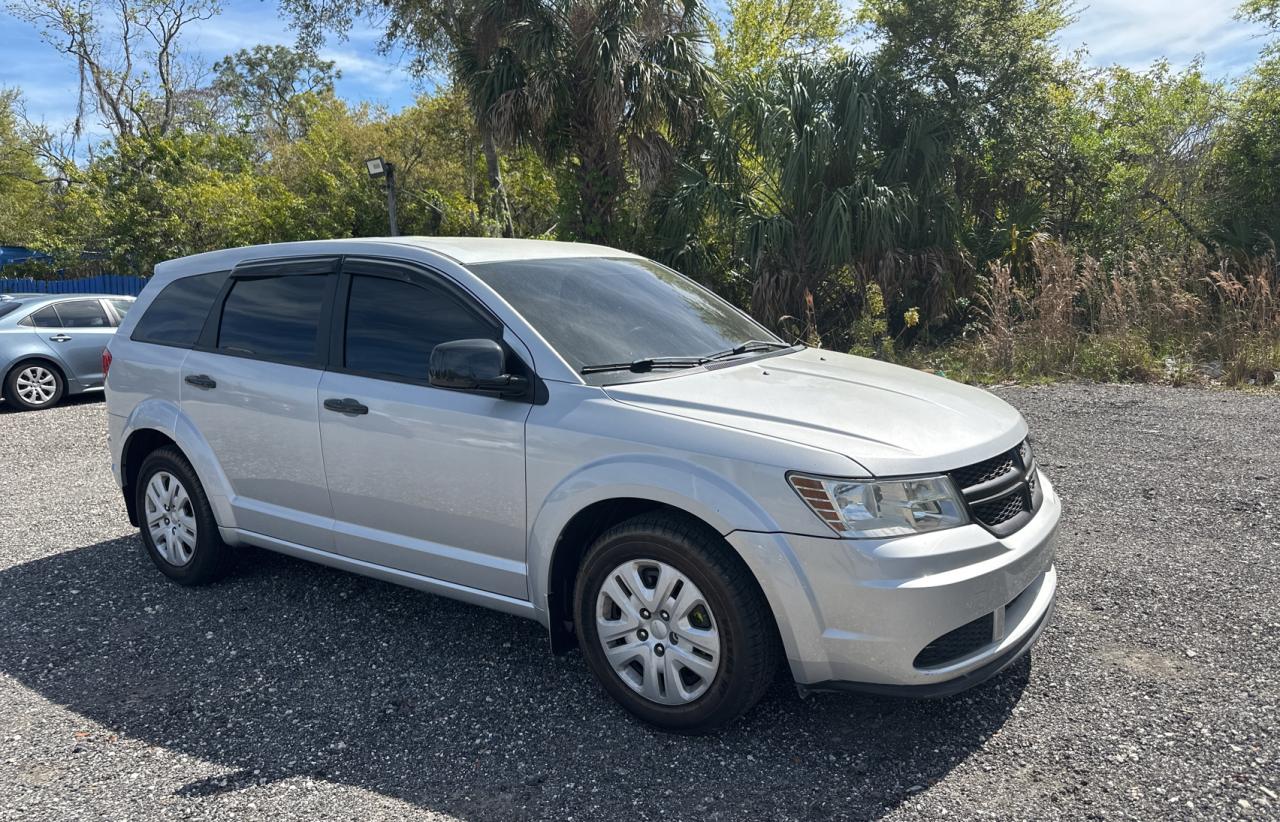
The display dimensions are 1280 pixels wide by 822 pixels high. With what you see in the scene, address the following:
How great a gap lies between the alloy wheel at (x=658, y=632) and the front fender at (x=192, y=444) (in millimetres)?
2258

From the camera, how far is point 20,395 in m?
11.4

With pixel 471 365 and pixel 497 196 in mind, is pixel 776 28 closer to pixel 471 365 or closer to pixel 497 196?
pixel 497 196

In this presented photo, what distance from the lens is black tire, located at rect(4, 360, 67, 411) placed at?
1137cm

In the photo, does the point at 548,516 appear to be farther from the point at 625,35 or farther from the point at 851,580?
the point at 625,35

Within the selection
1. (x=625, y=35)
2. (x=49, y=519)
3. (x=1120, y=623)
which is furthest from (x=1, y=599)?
(x=625, y=35)

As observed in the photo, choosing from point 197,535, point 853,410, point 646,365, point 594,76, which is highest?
point 594,76

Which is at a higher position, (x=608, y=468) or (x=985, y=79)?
(x=985, y=79)

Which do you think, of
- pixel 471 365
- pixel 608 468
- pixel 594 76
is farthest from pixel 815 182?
pixel 608 468

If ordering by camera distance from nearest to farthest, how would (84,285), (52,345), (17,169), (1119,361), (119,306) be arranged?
(1119,361) → (52,345) → (119,306) → (84,285) → (17,169)

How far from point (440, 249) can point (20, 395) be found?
407 inches

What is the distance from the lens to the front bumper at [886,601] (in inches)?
106

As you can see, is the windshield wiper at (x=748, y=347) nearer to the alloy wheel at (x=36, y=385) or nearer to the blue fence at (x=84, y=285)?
the alloy wheel at (x=36, y=385)

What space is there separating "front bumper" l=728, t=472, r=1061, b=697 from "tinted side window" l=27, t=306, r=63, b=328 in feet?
39.6

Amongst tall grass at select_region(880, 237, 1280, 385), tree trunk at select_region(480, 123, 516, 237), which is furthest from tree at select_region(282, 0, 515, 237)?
tall grass at select_region(880, 237, 1280, 385)
